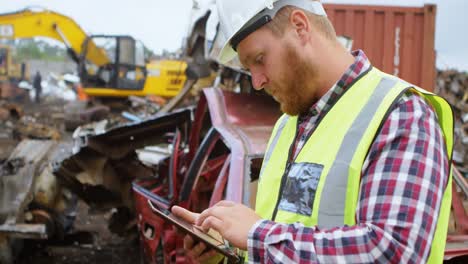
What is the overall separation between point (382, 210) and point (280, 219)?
30 centimetres

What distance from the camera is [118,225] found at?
6445 mm

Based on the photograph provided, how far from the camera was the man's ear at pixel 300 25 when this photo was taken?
55.3 inches

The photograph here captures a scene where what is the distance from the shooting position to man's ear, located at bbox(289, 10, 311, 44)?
4.61 ft

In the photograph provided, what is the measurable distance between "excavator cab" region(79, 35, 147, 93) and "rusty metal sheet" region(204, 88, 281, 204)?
12816 millimetres

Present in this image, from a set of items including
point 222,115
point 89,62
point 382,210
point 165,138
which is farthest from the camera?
point 89,62

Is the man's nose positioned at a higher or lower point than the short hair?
lower

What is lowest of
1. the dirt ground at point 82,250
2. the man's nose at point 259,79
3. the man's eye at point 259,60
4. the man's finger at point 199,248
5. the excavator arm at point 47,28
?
the dirt ground at point 82,250

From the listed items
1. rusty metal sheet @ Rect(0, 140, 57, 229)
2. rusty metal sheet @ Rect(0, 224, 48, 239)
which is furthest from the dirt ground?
rusty metal sheet @ Rect(0, 224, 48, 239)

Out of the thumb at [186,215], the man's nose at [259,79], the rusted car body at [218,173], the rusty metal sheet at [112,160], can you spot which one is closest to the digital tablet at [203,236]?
the thumb at [186,215]

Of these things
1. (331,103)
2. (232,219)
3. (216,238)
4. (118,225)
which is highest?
(331,103)

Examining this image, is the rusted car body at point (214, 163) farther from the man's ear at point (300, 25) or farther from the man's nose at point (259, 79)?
the man's ear at point (300, 25)

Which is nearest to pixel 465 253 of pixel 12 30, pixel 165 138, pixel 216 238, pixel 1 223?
pixel 216 238

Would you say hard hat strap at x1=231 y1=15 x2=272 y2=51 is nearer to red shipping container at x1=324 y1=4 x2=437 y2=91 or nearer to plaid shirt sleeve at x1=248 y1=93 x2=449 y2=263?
plaid shirt sleeve at x1=248 y1=93 x2=449 y2=263

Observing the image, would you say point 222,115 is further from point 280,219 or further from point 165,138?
point 280,219
